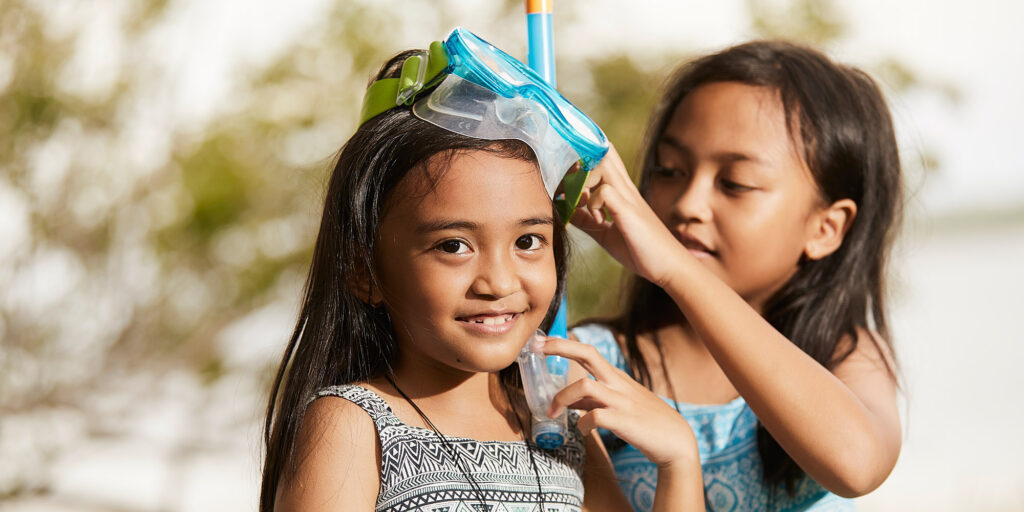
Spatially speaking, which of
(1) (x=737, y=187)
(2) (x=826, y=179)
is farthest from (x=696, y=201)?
(2) (x=826, y=179)

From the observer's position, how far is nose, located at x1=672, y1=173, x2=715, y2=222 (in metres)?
1.88

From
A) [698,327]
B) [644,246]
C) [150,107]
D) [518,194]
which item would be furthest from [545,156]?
[150,107]

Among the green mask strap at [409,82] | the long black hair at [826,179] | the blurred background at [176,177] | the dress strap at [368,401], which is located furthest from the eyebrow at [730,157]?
the blurred background at [176,177]

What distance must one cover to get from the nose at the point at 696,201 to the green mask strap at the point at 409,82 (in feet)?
2.02

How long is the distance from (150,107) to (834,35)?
2.93 m

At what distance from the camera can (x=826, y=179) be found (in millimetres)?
2008

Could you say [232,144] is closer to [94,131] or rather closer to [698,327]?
[94,131]

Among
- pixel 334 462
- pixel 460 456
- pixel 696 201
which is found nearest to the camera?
pixel 334 462

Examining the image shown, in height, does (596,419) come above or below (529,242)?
below

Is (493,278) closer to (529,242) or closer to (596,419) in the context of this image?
(529,242)

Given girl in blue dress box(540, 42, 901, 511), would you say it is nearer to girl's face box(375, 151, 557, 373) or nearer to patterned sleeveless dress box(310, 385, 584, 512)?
girl's face box(375, 151, 557, 373)

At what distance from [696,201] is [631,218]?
33cm

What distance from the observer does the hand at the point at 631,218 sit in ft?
5.25

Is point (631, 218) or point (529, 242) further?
point (631, 218)
